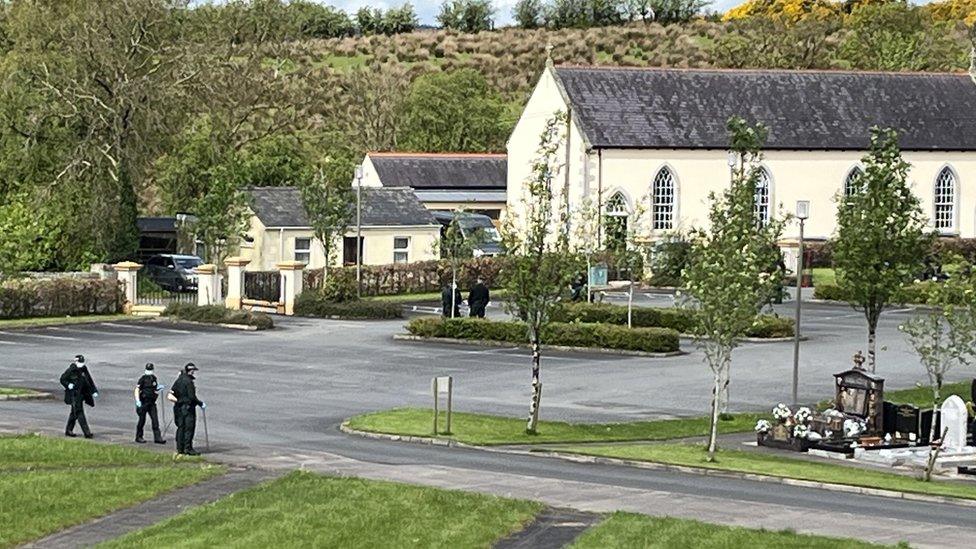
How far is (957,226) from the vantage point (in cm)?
8881

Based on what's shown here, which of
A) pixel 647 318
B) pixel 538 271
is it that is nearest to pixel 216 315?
pixel 647 318

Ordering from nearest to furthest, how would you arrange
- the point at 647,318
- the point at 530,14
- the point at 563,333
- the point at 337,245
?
the point at 563,333, the point at 647,318, the point at 337,245, the point at 530,14

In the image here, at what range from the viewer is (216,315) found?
64.5m

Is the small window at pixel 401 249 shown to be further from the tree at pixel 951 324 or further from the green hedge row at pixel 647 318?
the tree at pixel 951 324

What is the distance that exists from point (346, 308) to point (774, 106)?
28.5 m

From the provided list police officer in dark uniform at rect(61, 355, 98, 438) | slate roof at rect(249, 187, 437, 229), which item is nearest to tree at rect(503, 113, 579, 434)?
police officer in dark uniform at rect(61, 355, 98, 438)

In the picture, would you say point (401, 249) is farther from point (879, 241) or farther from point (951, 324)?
point (951, 324)

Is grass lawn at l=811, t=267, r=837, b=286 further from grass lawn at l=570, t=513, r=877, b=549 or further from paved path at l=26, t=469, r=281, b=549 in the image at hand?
grass lawn at l=570, t=513, r=877, b=549

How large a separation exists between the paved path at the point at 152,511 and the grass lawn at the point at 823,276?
44791 millimetres

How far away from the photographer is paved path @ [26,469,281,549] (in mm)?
27938

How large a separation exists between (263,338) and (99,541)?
32994 mm

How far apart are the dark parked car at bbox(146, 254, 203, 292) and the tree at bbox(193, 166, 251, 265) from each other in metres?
1.25

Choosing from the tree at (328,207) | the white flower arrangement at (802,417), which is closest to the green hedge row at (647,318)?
the tree at (328,207)

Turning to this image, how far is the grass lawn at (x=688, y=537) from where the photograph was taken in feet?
88.4
